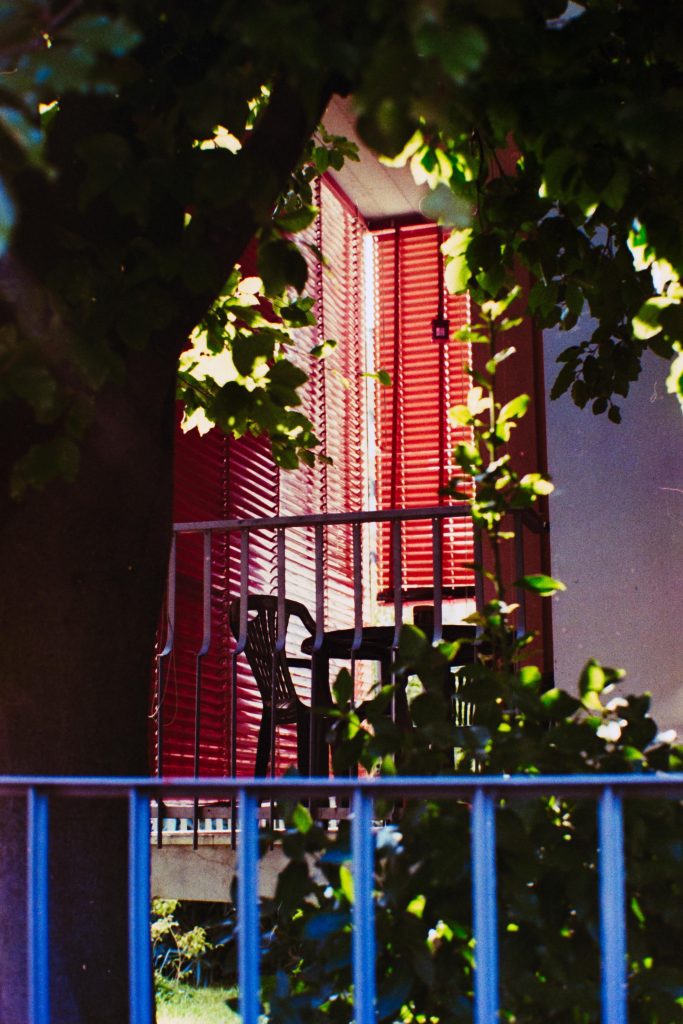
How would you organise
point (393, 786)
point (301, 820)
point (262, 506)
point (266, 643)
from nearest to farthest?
point (393, 786)
point (301, 820)
point (266, 643)
point (262, 506)

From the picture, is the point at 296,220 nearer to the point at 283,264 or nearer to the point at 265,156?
the point at 265,156

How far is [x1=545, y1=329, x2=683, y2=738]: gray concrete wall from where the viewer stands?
163 inches

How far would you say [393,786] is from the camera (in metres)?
1.37

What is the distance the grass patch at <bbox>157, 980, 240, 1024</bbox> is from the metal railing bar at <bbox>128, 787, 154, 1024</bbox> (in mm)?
4170

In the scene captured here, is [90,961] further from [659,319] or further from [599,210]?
[599,210]

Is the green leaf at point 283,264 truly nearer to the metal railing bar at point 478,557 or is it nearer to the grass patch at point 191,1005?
the metal railing bar at point 478,557

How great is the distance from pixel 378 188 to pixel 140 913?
7913 millimetres

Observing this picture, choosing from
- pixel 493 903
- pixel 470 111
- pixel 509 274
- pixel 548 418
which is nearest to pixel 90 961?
pixel 493 903

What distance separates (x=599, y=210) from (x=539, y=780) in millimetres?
1644

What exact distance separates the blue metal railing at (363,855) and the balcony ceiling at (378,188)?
7.09 metres

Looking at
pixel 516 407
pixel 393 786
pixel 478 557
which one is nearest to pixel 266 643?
pixel 478 557

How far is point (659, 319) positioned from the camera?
2.33 metres

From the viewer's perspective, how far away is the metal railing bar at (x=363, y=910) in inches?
57.2

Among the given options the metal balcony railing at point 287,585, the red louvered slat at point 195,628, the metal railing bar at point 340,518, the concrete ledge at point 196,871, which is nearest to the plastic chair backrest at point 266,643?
the metal balcony railing at point 287,585
